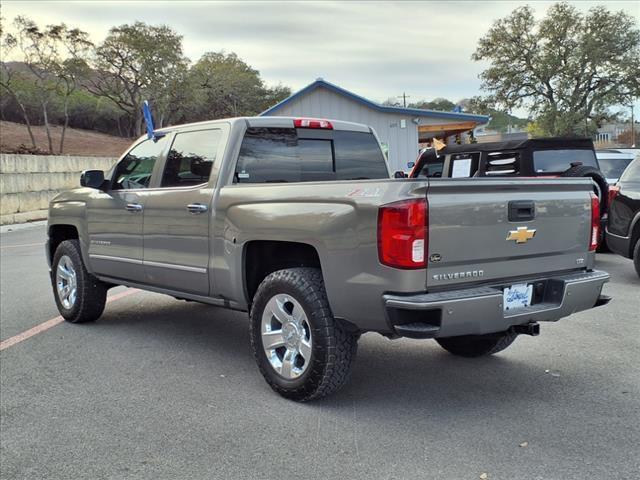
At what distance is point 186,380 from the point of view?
15.1 ft

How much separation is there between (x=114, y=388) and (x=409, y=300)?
2.33 m

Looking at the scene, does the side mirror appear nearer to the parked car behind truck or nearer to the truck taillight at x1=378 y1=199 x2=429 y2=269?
the truck taillight at x1=378 y1=199 x2=429 y2=269

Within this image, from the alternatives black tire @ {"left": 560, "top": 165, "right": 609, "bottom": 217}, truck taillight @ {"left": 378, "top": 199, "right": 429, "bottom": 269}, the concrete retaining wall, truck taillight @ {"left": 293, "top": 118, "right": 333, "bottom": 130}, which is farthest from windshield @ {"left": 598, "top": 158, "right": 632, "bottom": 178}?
the concrete retaining wall

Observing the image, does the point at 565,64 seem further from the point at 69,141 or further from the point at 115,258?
the point at 115,258

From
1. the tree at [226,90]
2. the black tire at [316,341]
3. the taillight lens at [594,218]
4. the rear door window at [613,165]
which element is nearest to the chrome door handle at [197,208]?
the black tire at [316,341]

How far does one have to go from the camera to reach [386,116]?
25.1 meters

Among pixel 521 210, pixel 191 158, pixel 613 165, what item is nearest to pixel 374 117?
pixel 613 165

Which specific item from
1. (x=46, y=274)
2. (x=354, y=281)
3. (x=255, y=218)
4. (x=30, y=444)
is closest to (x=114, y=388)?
(x=30, y=444)

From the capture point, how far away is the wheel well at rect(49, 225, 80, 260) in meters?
6.66

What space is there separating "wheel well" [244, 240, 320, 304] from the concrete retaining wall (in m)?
A: 18.3

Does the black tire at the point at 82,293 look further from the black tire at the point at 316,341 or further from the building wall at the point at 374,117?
the building wall at the point at 374,117

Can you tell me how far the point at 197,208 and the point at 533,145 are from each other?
5.70 meters

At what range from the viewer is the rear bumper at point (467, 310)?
134 inches

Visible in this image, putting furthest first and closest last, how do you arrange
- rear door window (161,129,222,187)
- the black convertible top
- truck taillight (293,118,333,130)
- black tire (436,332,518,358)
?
1. the black convertible top
2. truck taillight (293,118,333,130)
3. rear door window (161,129,222,187)
4. black tire (436,332,518,358)
